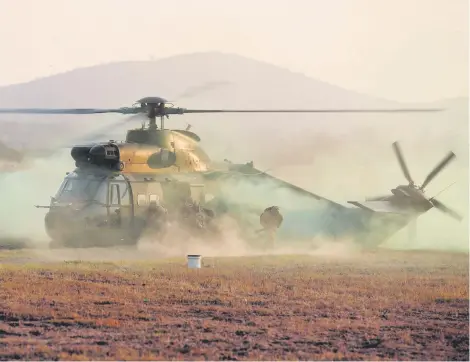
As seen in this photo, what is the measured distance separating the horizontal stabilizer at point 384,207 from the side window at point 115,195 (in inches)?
296

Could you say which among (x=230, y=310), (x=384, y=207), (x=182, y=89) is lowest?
(x=230, y=310)

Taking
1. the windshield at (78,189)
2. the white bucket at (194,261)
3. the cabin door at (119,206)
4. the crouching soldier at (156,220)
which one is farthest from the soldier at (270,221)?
the windshield at (78,189)

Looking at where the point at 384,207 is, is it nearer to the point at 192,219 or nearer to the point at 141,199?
Result: the point at 192,219

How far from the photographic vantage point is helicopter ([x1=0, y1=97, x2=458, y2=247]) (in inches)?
872

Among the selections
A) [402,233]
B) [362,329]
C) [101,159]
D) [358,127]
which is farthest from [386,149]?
[362,329]

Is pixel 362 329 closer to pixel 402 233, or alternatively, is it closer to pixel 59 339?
pixel 59 339

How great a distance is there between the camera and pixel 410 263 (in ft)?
73.6

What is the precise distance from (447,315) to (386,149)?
24.8 m

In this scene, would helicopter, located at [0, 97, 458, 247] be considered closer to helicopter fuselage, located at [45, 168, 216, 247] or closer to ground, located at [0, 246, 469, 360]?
helicopter fuselage, located at [45, 168, 216, 247]

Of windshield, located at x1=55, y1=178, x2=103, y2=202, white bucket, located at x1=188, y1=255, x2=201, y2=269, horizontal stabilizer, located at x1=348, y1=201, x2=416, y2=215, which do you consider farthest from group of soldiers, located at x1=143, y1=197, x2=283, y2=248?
horizontal stabilizer, located at x1=348, y1=201, x2=416, y2=215

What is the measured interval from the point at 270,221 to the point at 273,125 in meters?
32.2

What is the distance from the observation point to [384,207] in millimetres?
26078

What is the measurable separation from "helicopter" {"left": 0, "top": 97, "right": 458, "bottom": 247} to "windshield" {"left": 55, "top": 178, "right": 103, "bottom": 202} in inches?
1.2

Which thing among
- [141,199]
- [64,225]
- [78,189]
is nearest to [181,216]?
[141,199]
